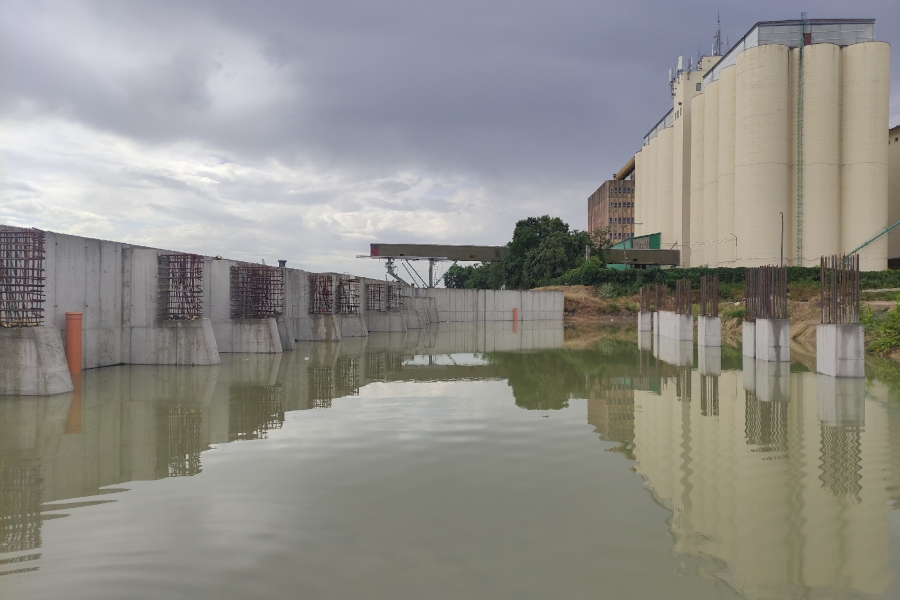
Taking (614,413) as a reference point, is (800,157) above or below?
above

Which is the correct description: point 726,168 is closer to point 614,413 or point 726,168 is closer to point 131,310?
point 614,413

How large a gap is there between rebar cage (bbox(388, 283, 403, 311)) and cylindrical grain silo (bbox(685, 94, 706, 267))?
3403cm

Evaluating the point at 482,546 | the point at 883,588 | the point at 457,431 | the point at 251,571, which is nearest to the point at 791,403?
the point at 457,431

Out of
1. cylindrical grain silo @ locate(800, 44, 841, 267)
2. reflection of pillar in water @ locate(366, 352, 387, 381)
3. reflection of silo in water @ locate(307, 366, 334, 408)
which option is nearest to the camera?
reflection of silo in water @ locate(307, 366, 334, 408)

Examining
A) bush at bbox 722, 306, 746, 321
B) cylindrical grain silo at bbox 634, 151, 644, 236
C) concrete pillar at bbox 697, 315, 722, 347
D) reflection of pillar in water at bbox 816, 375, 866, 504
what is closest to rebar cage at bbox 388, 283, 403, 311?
bush at bbox 722, 306, 746, 321

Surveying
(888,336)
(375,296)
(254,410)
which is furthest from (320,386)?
(375,296)

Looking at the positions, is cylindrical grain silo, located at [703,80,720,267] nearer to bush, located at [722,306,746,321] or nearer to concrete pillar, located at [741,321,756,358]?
bush, located at [722,306,746,321]

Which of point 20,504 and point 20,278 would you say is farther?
point 20,278

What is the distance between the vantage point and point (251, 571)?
15.9 ft

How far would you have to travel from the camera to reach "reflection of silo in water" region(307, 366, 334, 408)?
12705 mm

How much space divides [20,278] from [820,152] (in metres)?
55.6

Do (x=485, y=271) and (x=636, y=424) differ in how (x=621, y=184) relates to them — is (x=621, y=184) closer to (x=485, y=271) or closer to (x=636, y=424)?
(x=485, y=271)

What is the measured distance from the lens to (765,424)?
10383 mm

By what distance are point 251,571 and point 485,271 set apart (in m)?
88.5
